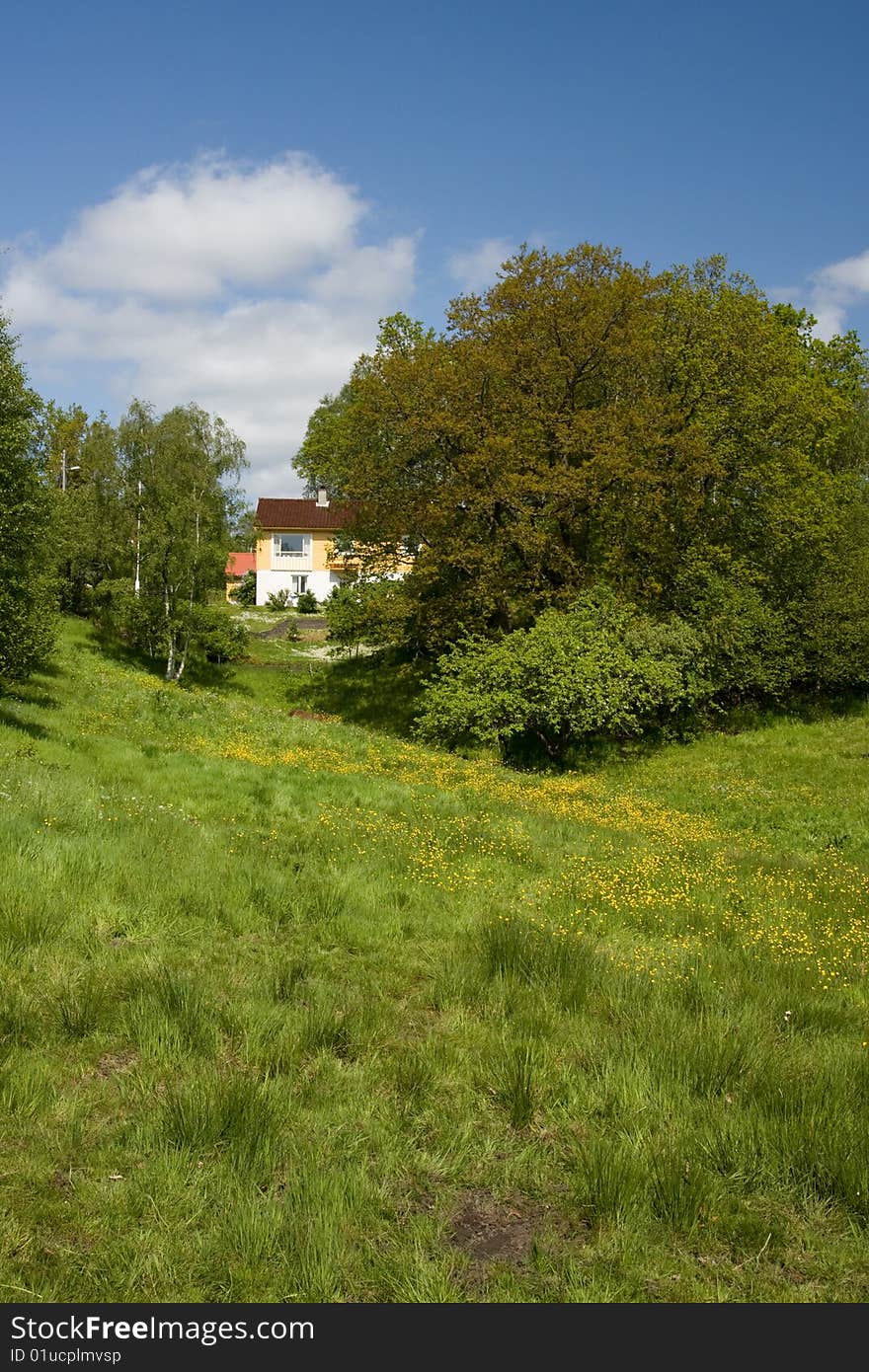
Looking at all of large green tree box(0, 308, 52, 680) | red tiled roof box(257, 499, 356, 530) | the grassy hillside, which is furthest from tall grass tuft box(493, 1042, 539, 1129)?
red tiled roof box(257, 499, 356, 530)

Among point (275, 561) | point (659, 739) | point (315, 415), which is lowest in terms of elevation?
point (659, 739)

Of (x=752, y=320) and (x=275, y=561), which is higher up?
(x=752, y=320)

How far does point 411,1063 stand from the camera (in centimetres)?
565

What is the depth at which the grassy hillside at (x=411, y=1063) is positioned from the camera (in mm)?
3965

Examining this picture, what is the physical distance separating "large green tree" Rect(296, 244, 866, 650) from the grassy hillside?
62.0 feet

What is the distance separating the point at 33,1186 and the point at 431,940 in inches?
174

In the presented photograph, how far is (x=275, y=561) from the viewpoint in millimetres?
71750

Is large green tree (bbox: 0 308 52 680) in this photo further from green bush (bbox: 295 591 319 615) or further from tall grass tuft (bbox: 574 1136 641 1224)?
green bush (bbox: 295 591 319 615)

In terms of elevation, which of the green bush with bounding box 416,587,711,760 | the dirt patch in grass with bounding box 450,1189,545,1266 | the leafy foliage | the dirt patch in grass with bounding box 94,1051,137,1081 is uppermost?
the leafy foliage

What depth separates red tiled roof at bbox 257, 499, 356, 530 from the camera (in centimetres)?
7156

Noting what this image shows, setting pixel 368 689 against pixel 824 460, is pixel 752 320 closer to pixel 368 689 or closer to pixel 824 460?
pixel 824 460
